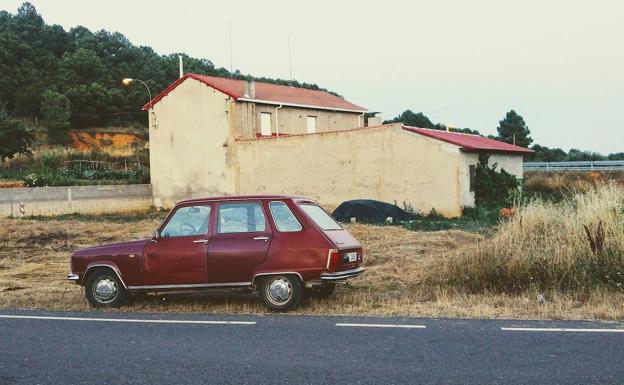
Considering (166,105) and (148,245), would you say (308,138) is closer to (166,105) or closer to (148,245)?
(166,105)

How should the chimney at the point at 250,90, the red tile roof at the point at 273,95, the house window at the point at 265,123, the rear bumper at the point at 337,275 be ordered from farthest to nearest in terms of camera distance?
the house window at the point at 265,123 → the chimney at the point at 250,90 → the red tile roof at the point at 273,95 → the rear bumper at the point at 337,275

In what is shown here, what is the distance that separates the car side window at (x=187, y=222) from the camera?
36.9ft

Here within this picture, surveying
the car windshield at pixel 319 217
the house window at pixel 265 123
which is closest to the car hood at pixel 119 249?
the car windshield at pixel 319 217

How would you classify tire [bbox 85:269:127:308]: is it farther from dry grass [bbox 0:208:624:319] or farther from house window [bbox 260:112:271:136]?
house window [bbox 260:112:271:136]

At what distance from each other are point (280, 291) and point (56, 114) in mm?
62392

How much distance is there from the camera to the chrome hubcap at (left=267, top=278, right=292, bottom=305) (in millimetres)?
10664

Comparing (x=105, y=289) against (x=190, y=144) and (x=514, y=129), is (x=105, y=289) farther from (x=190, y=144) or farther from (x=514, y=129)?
(x=514, y=129)

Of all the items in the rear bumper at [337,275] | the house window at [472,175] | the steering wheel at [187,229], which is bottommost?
the rear bumper at [337,275]

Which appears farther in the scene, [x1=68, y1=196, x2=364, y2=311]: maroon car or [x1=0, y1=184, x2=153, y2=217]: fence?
[x1=0, y1=184, x2=153, y2=217]: fence

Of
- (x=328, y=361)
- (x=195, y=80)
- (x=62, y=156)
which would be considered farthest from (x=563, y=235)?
(x=62, y=156)

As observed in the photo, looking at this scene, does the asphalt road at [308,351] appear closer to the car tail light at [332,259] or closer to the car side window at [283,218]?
the car tail light at [332,259]

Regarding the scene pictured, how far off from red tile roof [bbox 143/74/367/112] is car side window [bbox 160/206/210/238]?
1112 inches

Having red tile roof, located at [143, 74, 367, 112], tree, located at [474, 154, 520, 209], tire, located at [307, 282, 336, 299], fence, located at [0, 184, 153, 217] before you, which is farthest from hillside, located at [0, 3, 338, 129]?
tire, located at [307, 282, 336, 299]

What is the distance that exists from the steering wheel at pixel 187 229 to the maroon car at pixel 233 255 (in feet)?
0.05
